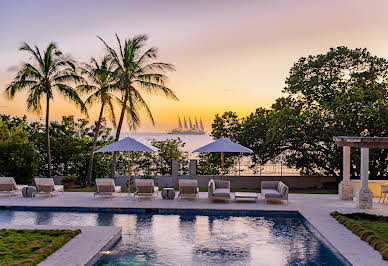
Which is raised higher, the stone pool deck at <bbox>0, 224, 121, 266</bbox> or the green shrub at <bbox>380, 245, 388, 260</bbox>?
the green shrub at <bbox>380, 245, 388, 260</bbox>

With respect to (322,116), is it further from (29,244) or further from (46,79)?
(29,244)

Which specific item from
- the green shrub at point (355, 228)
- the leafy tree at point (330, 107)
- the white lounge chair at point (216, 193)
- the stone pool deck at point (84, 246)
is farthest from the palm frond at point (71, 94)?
the green shrub at point (355, 228)

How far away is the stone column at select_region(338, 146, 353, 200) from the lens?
52.3ft

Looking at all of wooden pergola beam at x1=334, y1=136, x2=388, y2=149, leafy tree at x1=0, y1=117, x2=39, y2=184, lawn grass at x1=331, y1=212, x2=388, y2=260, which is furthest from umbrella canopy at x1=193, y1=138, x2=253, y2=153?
leafy tree at x1=0, y1=117, x2=39, y2=184

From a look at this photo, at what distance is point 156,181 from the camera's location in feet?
68.7

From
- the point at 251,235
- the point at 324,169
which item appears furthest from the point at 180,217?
the point at 324,169

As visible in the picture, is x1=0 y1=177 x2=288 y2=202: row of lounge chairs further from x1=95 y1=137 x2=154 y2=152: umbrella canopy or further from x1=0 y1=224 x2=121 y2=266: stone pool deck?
x1=0 y1=224 x2=121 y2=266: stone pool deck

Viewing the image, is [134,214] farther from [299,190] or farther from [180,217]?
[299,190]

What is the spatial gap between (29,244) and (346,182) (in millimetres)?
11618

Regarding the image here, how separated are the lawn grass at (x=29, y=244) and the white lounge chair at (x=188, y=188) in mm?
5750

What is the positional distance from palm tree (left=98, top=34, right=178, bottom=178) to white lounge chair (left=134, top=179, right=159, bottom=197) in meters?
6.08

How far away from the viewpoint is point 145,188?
15.4 meters

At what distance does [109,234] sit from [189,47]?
17042mm

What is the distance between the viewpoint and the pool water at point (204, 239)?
8500mm
